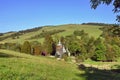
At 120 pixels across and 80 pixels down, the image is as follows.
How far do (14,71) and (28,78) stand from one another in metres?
2.31

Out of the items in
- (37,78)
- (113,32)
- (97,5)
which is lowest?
(37,78)

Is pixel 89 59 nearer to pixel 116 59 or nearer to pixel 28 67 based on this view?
pixel 116 59

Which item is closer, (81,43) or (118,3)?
(118,3)

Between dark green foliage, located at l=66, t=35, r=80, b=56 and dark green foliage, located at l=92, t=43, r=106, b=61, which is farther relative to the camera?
dark green foliage, located at l=66, t=35, r=80, b=56

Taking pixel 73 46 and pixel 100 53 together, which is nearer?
pixel 100 53

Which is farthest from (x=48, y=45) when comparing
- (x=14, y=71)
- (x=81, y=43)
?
(x=14, y=71)

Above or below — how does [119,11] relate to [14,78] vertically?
above

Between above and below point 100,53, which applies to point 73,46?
above

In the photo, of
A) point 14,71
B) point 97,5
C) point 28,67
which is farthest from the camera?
point 97,5

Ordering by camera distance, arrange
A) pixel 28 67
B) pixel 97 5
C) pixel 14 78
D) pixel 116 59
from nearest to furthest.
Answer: pixel 14 78, pixel 28 67, pixel 97 5, pixel 116 59

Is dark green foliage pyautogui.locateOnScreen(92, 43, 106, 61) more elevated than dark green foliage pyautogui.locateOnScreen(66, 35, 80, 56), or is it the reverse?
dark green foliage pyautogui.locateOnScreen(66, 35, 80, 56)

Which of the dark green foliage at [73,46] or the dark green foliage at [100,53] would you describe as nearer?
the dark green foliage at [100,53]

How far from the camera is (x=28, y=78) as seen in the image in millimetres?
19078

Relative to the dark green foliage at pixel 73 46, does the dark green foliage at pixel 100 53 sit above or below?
below
